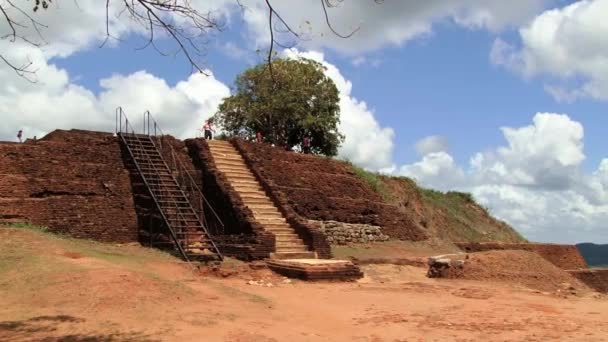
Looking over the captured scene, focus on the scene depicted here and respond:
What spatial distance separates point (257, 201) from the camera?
1773 centimetres

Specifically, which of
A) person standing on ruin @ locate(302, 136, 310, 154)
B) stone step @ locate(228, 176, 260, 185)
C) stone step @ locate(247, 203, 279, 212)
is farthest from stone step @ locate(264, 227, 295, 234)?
person standing on ruin @ locate(302, 136, 310, 154)

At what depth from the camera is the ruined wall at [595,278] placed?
1823cm

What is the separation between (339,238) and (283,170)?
119 inches

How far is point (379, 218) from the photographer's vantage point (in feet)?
74.4

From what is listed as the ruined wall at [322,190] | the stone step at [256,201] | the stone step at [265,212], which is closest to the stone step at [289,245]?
the stone step at [265,212]

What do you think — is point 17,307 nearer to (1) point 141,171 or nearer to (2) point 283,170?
(1) point 141,171

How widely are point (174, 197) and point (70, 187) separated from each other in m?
2.53

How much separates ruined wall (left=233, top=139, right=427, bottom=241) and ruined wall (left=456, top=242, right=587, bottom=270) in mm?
3077

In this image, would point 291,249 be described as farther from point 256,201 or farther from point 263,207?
point 256,201

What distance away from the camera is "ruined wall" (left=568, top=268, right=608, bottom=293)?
59.8 feet

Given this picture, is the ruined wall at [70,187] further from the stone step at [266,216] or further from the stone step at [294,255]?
the stone step at [294,255]

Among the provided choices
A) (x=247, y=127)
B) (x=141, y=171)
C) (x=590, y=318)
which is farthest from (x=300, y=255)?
(x=247, y=127)

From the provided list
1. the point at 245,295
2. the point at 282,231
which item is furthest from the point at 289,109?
the point at 245,295

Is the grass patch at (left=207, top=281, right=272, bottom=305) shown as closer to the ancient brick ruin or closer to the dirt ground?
the dirt ground
